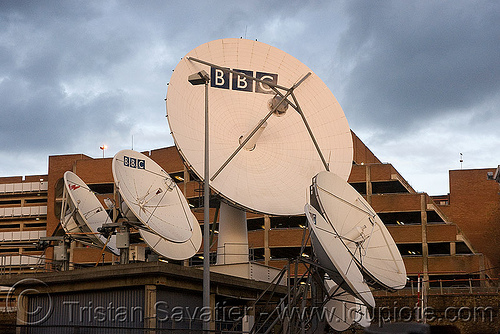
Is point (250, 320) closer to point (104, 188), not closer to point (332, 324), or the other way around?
point (332, 324)

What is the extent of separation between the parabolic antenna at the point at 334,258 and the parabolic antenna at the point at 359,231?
529mm

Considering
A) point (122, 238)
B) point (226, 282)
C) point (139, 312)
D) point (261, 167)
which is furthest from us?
point (261, 167)

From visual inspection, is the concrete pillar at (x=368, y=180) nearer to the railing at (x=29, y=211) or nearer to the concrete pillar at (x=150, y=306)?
the railing at (x=29, y=211)

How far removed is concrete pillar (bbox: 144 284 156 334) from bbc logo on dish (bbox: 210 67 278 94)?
1347cm

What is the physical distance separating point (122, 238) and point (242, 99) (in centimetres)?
1163

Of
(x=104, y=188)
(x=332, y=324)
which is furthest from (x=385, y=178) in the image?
(x=332, y=324)

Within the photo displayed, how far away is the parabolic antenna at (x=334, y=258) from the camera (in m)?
29.7

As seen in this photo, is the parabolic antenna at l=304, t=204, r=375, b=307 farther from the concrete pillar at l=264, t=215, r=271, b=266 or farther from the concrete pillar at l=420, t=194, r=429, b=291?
the concrete pillar at l=264, t=215, r=271, b=266

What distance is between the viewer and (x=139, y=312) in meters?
33.8

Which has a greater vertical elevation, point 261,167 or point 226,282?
point 261,167

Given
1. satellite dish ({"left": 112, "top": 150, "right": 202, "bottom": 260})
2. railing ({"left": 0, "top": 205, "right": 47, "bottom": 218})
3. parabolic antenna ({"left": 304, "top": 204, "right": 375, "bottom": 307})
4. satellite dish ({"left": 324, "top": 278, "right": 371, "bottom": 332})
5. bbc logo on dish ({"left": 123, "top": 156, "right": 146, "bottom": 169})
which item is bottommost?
satellite dish ({"left": 324, "top": 278, "right": 371, "bottom": 332})

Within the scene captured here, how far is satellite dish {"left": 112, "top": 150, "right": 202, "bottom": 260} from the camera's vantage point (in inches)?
1352

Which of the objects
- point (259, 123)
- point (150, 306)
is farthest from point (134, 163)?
point (259, 123)

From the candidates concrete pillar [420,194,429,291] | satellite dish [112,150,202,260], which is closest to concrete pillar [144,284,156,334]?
satellite dish [112,150,202,260]
